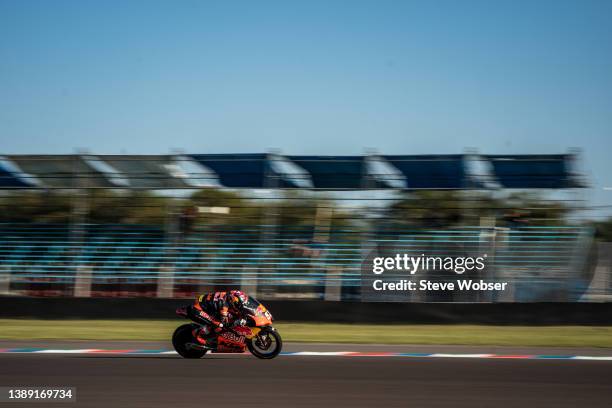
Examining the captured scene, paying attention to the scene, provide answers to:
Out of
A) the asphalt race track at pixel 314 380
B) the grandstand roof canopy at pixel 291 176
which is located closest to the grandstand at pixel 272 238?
the grandstand roof canopy at pixel 291 176

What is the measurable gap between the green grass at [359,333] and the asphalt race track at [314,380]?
3.31 m

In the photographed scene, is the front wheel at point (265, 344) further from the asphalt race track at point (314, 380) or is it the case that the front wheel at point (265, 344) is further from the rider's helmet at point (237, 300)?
the rider's helmet at point (237, 300)

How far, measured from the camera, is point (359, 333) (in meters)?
16.4

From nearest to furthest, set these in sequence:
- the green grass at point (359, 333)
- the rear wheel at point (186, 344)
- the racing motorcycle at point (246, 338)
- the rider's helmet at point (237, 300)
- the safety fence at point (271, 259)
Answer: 1. the racing motorcycle at point (246, 338)
2. the rider's helmet at point (237, 300)
3. the rear wheel at point (186, 344)
4. the green grass at point (359, 333)
5. the safety fence at point (271, 259)

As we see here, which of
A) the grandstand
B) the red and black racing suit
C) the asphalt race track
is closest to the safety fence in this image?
the grandstand

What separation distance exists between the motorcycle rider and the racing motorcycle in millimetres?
69

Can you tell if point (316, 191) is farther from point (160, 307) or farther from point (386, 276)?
point (160, 307)

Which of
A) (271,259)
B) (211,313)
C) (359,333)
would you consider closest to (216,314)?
(211,313)

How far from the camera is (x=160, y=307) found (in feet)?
62.3

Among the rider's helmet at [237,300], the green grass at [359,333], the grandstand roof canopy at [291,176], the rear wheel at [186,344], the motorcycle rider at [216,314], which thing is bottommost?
the green grass at [359,333]

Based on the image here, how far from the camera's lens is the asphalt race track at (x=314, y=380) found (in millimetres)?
7945

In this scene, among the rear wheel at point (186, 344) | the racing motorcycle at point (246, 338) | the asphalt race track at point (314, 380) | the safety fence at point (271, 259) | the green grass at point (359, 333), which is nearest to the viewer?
the asphalt race track at point (314, 380)

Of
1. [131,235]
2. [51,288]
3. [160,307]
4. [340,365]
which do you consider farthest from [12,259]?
[340,365]

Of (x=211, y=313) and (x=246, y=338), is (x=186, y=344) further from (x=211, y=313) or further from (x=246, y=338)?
(x=246, y=338)
